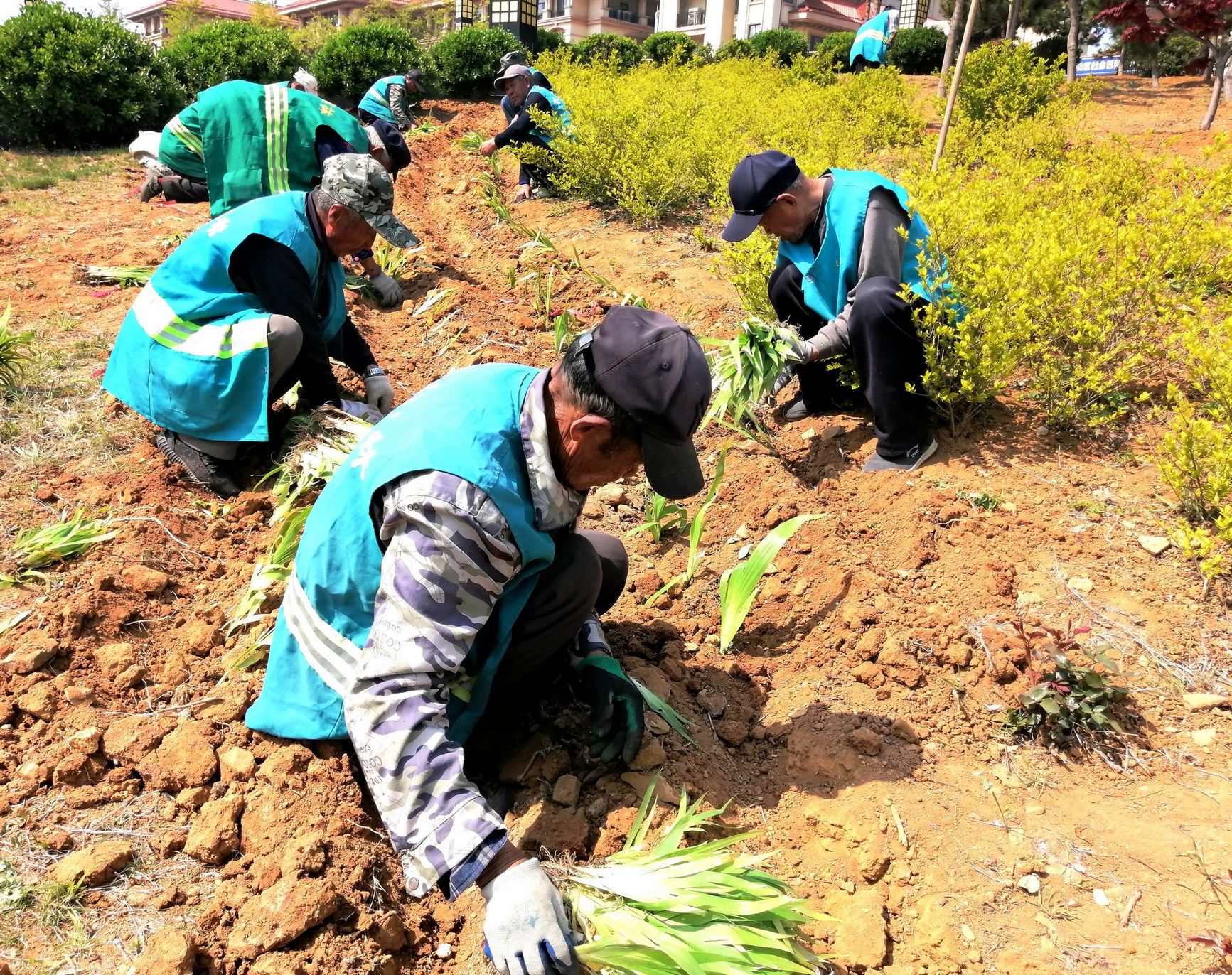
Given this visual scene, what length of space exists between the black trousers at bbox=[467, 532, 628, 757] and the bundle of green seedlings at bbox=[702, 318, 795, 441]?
1529 millimetres

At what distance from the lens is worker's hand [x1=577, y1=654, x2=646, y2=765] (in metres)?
2.00

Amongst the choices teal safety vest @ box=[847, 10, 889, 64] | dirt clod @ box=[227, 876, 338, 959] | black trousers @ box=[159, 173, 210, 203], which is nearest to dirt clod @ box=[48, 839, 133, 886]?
dirt clod @ box=[227, 876, 338, 959]

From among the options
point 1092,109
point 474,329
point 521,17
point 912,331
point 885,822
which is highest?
point 521,17

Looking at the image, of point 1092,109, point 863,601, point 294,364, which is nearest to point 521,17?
point 1092,109

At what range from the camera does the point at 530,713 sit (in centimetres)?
217

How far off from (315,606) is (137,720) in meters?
0.75

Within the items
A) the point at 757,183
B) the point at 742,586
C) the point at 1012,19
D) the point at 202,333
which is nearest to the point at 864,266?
the point at 757,183

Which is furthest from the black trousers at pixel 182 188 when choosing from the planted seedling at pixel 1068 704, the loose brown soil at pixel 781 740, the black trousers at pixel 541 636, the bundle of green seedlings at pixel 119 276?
the planted seedling at pixel 1068 704

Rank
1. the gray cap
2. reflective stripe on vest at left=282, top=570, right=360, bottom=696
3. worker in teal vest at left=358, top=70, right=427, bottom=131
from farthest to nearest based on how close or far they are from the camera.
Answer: worker in teal vest at left=358, top=70, right=427, bottom=131
the gray cap
reflective stripe on vest at left=282, top=570, right=360, bottom=696

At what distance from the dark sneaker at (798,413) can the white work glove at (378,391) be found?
6.10 feet

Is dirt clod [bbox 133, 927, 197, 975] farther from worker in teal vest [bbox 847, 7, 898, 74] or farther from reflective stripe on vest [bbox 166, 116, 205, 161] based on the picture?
worker in teal vest [bbox 847, 7, 898, 74]

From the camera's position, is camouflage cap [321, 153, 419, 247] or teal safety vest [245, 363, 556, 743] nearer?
teal safety vest [245, 363, 556, 743]

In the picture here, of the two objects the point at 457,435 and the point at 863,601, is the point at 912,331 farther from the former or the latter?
the point at 457,435

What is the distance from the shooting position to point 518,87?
24.9 ft
